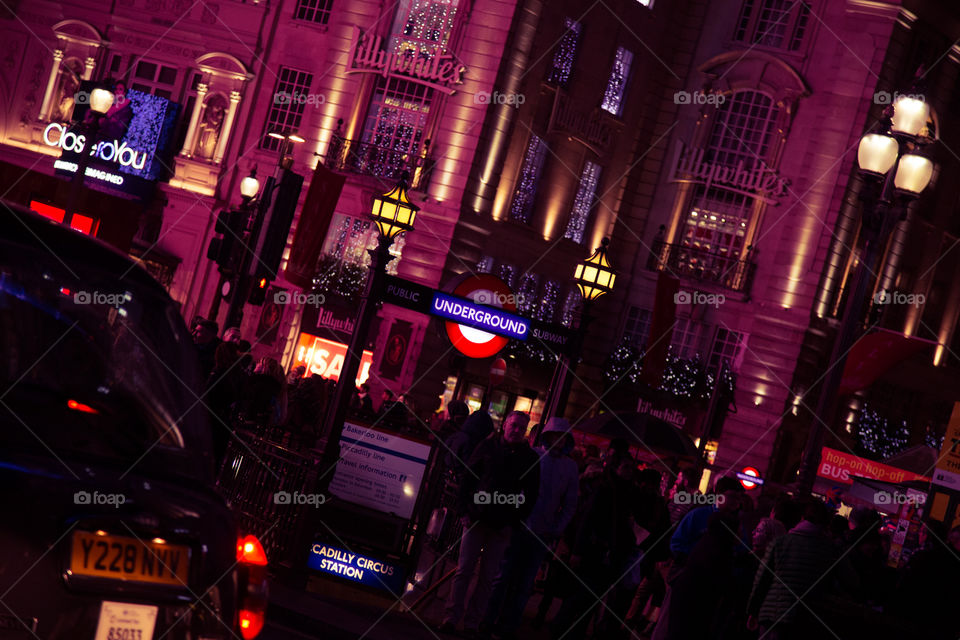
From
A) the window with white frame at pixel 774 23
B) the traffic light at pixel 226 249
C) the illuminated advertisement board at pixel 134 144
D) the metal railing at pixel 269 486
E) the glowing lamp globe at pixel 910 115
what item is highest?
the window with white frame at pixel 774 23

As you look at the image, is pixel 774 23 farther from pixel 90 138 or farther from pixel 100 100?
pixel 90 138

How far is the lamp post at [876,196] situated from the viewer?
40.6 feet

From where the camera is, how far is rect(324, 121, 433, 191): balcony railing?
30516 millimetres

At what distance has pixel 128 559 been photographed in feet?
11.7

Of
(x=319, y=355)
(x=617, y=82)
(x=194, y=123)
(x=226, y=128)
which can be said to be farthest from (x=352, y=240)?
(x=617, y=82)

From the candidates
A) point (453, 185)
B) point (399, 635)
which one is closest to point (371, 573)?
point (399, 635)

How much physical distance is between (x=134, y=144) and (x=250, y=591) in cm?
3290

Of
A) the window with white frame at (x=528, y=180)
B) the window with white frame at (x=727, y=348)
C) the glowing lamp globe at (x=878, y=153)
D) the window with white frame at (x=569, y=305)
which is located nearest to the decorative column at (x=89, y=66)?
the window with white frame at (x=528, y=180)

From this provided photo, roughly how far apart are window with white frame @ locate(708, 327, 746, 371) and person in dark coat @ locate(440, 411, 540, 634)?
879 inches

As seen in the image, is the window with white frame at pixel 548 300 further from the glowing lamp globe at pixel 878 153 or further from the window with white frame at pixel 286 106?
the glowing lamp globe at pixel 878 153

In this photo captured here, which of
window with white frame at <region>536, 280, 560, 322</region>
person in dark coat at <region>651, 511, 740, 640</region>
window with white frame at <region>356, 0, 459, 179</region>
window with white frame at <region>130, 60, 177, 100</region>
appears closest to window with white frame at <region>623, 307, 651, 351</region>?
window with white frame at <region>536, 280, 560, 322</region>

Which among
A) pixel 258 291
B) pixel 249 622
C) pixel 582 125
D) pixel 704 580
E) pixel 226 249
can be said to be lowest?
pixel 704 580

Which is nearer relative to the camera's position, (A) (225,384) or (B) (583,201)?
(A) (225,384)

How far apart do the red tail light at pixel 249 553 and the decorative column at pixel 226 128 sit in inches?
1251
